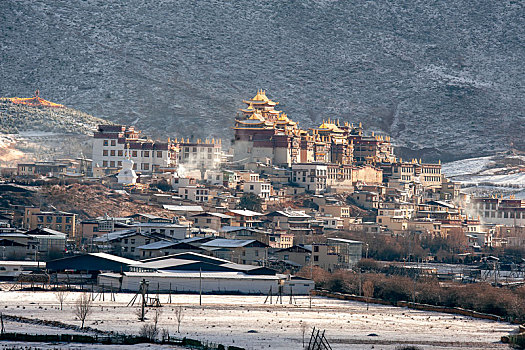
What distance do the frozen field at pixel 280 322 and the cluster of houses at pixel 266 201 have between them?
20.4 meters

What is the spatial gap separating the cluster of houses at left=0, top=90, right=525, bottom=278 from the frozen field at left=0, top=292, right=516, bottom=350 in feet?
66.9

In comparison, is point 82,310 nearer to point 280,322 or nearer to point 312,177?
point 280,322

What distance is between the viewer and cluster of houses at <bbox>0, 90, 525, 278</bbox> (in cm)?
11388

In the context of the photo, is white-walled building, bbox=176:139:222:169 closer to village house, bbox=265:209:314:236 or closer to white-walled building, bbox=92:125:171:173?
white-walled building, bbox=92:125:171:173

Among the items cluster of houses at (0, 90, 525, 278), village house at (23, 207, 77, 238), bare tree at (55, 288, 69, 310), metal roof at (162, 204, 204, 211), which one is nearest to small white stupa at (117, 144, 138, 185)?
cluster of houses at (0, 90, 525, 278)

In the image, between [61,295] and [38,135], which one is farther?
[38,135]

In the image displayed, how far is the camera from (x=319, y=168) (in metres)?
155

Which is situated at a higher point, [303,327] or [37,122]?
[37,122]

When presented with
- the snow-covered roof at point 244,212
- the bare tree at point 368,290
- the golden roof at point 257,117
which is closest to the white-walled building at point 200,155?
the golden roof at point 257,117

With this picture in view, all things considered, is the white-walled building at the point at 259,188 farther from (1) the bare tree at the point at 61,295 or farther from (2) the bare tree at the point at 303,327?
(2) the bare tree at the point at 303,327

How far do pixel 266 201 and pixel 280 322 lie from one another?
65.4 meters

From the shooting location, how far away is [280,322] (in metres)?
79.9

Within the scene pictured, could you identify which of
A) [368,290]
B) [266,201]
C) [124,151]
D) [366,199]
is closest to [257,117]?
[124,151]

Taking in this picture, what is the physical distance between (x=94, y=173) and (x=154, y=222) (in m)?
32.8
